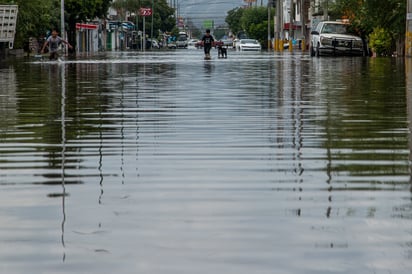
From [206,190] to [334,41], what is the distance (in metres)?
49.3

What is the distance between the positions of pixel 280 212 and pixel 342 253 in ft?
4.11

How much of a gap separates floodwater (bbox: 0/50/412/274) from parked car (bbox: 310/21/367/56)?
133 feet

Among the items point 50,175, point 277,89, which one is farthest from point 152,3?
point 50,175

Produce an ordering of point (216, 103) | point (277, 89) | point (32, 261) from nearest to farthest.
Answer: point (32, 261) < point (216, 103) < point (277, 89)

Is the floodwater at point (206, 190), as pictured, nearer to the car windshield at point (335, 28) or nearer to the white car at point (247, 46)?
the car windshield at point (335, 28)

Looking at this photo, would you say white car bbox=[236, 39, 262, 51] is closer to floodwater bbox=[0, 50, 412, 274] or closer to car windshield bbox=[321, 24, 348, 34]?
car windshield bbox=[321, 24, 348, 34]

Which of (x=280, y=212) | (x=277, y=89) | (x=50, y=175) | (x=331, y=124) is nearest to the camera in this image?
(x=280, y=212)

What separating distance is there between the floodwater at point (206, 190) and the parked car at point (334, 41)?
40486 mm

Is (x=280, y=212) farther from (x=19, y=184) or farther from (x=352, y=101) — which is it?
(x=352, y=101)

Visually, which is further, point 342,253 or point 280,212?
point 280,212

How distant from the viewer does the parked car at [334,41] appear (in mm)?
56625

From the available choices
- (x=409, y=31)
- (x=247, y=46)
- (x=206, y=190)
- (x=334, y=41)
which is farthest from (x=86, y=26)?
(x=206, y=190)

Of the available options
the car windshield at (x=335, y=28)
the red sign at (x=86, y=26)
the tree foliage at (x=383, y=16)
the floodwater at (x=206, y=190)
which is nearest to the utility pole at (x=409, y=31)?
the tree foliage at (x=383, y=16)

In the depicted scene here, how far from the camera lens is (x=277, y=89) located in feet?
73.5
